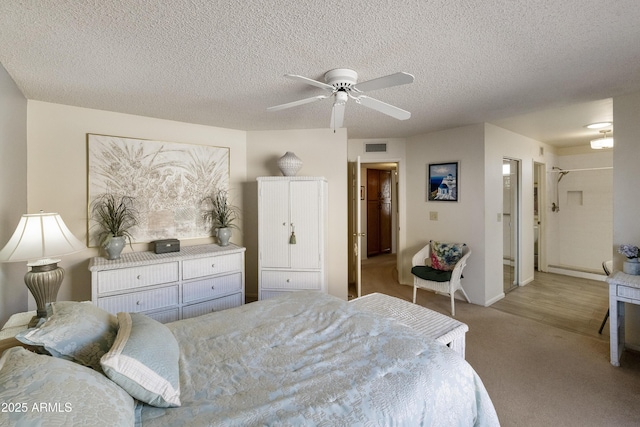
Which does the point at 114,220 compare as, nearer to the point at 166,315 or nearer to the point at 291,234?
the point at 166,315

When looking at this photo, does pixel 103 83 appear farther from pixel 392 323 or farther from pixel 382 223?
pixel 382 223

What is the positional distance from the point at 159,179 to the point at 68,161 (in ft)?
2.57

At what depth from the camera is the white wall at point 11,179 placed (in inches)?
77.5

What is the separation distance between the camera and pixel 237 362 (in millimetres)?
1411

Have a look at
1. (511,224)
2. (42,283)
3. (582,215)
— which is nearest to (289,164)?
(42,283)

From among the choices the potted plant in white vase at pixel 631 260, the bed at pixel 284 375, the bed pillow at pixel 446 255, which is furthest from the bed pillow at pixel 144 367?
the potted plant in white vase at pixel 631 260

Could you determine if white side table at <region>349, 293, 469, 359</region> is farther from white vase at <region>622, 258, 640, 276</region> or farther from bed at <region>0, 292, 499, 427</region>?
white vase at <region>622, 258, 640, 276</region>

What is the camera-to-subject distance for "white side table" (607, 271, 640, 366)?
7.62 feet

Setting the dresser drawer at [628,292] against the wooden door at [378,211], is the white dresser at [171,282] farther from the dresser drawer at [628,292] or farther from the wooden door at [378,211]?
the wooden door at [378,211]

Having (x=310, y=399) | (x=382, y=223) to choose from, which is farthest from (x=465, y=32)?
(x=382, y=223)

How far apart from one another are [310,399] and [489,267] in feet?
11.7

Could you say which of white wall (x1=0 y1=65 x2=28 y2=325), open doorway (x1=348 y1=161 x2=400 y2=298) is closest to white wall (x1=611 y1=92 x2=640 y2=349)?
open doorway (x1=348 y1=161 x2=400 y2=298)

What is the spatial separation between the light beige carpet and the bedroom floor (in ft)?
0.87

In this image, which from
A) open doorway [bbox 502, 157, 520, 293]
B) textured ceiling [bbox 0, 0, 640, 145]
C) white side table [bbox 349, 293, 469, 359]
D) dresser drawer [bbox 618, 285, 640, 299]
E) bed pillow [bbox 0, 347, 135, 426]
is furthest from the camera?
open doorway [bbox 502, 157, 520, 293]
